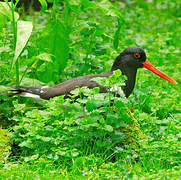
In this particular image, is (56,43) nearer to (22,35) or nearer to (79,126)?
(22,35)

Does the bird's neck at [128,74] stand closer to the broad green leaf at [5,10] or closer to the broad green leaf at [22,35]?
the broad green leaf at [22,35]

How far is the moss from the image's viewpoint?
369cm

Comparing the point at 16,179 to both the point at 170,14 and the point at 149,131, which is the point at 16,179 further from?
the point at 170,14

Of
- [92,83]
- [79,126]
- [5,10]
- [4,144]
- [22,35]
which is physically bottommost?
[4,144]

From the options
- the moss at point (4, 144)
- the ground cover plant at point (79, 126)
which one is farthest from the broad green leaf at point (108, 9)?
the moss at point (4, 144)

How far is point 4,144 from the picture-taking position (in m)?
3.83

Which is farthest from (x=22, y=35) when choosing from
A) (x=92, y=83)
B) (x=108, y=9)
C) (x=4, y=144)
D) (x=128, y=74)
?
(x=128, y=74)

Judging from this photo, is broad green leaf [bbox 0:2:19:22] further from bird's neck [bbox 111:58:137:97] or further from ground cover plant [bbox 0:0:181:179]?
bird's neck [bbox 111:58:137:97]

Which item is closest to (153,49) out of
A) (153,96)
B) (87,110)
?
(153,96)

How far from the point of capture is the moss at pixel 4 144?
145 inches

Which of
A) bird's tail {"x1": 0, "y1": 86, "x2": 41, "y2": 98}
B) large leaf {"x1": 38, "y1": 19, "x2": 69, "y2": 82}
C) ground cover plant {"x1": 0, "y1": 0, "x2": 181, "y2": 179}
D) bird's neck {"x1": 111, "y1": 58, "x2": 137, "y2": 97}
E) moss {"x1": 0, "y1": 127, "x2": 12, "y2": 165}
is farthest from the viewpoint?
large leaf {"x1": 38, "y1": 19, "x2": 69, "y2": 82}

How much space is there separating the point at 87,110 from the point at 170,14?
685cm

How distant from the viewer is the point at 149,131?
13.5 feet

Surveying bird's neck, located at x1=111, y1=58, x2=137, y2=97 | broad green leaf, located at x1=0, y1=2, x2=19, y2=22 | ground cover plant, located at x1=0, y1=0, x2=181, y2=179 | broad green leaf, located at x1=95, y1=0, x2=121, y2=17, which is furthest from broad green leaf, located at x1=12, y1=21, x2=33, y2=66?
bird's neck, located at x1=111, y1=58, x2=137, y2=97
